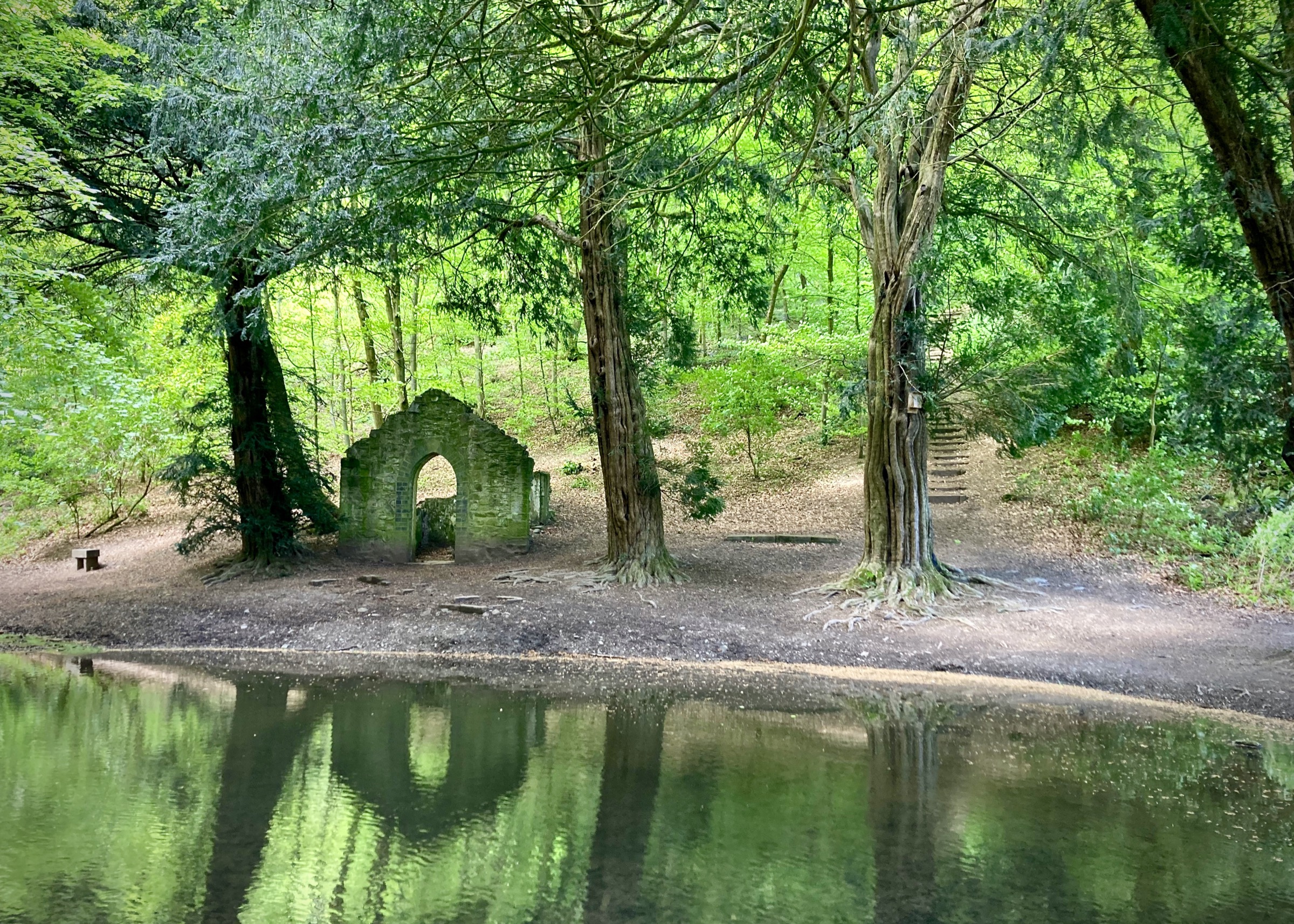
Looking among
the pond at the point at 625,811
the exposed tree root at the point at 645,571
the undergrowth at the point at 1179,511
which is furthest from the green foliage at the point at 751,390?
the pond at the point at 625,811

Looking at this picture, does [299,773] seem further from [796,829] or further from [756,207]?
[756,207]

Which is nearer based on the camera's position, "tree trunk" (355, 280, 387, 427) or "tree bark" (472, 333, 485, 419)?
"tree trunk" (355, 280, 387, 427)

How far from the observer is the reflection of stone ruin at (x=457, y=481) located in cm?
1312

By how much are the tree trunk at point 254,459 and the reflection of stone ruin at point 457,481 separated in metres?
0.92

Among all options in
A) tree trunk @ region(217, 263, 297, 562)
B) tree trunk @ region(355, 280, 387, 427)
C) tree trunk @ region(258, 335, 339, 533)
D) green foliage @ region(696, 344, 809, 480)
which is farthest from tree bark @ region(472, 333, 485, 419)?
tree trunk @ region(217, 263, 297, 562)

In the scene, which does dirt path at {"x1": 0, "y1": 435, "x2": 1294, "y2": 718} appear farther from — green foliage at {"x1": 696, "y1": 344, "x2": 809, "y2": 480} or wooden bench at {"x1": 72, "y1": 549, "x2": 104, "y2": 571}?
green foliage at {"x1": 696, "y1": 344, "x2": 809, "y2": 480}

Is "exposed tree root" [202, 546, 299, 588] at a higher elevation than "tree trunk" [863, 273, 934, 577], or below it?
below


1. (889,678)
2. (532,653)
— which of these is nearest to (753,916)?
(889,678)

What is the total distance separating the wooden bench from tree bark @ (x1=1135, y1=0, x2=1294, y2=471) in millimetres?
14591

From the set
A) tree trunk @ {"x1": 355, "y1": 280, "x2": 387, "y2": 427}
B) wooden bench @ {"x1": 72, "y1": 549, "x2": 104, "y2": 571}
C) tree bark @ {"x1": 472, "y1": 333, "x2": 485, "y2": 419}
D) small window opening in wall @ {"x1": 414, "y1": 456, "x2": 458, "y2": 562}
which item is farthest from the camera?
tree bark @ {"x1": 472, "y1": 333, "x2": 485, "y2": 419}

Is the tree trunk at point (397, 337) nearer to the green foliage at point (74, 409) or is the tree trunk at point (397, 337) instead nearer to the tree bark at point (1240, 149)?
the green foliage at point (74, 409)

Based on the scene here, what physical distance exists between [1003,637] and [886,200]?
4868 millimetres

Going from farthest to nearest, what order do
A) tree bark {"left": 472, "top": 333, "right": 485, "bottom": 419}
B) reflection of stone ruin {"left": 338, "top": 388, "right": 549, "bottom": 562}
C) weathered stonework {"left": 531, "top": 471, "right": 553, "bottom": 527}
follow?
tree bark {"left": 472, "top": 333, "right": 485, "bottom": 419} < weathered stonework {"left": 531, "top": 471, "right": 553, "bottom": 527} < reflection of stone ruin {"left": 338, "top": 388, "right": 549, "bottom": 562}

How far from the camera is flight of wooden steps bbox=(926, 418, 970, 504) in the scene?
15.5 meters
